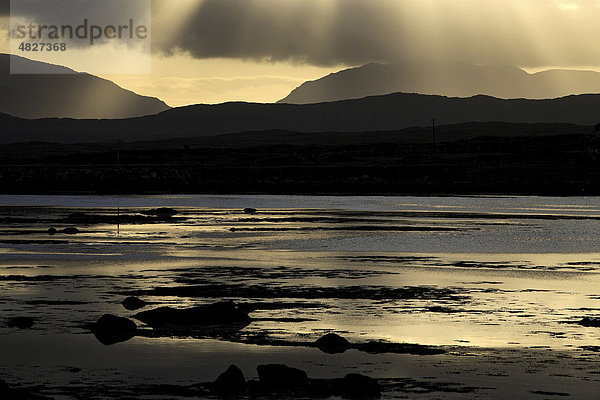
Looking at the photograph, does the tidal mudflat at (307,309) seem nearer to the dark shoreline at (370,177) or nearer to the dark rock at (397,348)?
the dark rock at (397,348)

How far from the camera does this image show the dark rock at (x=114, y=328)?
25359 millimetres

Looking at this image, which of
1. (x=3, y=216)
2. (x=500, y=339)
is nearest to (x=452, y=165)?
(x=3, y=216)

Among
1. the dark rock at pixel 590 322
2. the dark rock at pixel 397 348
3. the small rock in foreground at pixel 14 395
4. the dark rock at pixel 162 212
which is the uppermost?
the small rock in foreground at pixel 14 395

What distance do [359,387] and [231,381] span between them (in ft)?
7.76

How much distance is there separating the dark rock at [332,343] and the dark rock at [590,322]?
6.44 metres

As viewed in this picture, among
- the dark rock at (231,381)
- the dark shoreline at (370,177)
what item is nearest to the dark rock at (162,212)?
the dark shoreline at (370,177)

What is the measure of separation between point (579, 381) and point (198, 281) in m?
17.7

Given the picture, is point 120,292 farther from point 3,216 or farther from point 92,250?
point 3,216

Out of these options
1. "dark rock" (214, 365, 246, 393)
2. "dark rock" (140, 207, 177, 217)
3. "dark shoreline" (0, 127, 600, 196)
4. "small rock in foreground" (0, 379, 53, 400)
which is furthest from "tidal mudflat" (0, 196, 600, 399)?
"dark shoreline" (0, 127, 600, 196)

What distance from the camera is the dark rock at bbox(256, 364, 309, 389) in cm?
2020

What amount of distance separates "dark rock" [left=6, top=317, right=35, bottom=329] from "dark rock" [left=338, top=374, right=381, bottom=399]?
10.0 m

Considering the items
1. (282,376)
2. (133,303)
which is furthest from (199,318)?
(282,376)

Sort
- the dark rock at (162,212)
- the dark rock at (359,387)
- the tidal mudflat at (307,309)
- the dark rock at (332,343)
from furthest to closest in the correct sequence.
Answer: the dark rock at (162,212)
the dark rock at (332,343)
the tidal mudflat at (307,309)
the dark rock at (359,387)

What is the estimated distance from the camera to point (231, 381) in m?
20.0
